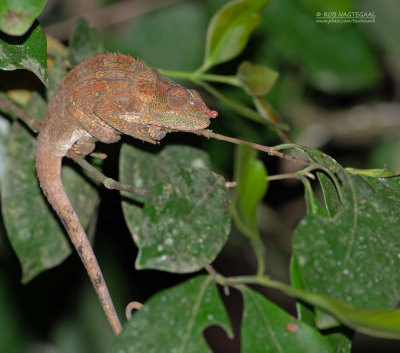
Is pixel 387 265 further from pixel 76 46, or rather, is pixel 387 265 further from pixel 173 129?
pixel 76 46

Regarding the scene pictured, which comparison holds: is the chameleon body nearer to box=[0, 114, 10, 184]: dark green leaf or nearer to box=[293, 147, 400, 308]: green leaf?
box=[0, 114, 10, 184]: dark green leaf

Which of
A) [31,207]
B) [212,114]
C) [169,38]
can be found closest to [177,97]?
[212,114]

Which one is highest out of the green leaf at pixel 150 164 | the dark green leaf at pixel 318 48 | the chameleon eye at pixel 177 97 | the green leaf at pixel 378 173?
the chameleon eye at pixel 177 97

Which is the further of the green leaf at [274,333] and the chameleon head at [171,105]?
the chameleon head at [171,105]

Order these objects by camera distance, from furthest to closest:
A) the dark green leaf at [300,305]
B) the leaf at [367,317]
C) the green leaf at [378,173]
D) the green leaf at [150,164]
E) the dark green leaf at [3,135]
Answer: the dark green leaf at [3,135]
the green leaf at [150,164]
the green leaf at [378,173]
the dark green leaf at [300,305]
the leaf at [367,317]

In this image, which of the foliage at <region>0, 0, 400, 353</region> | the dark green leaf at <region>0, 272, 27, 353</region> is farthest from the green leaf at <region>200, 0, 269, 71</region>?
the dark green leaf at <region>0, 272, 27, 353</region>

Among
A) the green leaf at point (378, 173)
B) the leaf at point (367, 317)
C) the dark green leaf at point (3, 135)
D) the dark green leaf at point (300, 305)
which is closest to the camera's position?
the leaf at point (367, 317)

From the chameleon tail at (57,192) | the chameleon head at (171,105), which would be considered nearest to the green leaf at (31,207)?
the chameleon tail at (57,192)

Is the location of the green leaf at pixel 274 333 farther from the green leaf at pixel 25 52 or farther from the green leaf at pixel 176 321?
the green leaf at pixel 25 52
